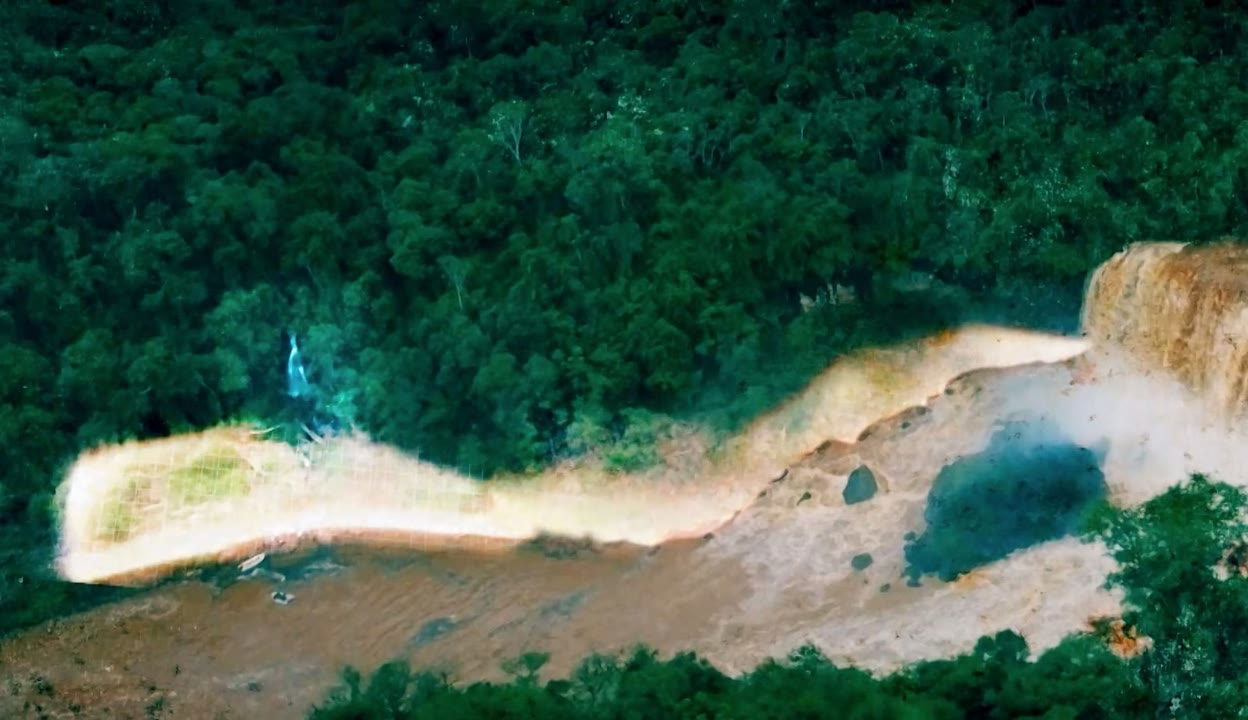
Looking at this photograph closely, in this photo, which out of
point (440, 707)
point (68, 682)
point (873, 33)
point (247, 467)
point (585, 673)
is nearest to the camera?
point (440, 707)

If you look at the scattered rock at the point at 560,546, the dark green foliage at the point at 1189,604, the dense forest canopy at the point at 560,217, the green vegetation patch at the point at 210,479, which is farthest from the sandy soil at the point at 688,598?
the dark green foliage at the point at 1189,604

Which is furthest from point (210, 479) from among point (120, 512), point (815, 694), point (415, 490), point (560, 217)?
point (815, 694)

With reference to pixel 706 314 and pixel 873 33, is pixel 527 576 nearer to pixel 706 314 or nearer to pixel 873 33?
pixel 706 314

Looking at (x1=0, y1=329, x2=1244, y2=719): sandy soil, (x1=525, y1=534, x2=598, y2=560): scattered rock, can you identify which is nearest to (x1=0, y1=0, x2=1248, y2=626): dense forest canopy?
(x1=525, y1=534, x2=598, y2=560): scattered rock

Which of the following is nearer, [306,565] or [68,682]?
[68,682]

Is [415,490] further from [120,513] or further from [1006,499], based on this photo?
[1006,499]

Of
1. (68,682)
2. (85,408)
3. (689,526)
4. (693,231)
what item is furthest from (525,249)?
(68,682)
